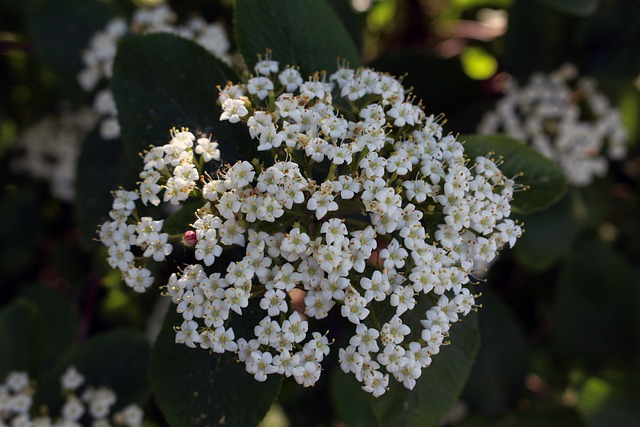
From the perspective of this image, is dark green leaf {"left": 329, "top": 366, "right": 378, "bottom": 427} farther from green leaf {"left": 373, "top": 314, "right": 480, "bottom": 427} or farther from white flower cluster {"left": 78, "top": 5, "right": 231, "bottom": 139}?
white flower cluster {"left": 78, "top": 5, "right": 231, "bottom": 139}

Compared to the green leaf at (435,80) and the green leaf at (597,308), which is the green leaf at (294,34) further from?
the green leaf at (597,308)

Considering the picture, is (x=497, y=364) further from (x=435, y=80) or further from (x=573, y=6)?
(x=573, y=6)

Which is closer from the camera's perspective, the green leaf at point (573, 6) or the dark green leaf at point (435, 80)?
the green leaf at point (573, 6)

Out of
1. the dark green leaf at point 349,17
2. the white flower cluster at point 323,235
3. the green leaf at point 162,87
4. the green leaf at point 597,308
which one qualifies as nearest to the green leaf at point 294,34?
the green leaf at point 162,87

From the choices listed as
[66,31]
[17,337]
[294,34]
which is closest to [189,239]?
[294,34]

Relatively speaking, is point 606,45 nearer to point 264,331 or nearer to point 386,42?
point 386,42
